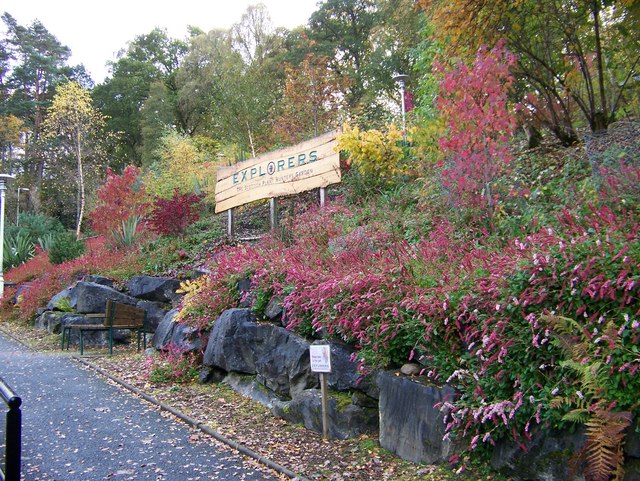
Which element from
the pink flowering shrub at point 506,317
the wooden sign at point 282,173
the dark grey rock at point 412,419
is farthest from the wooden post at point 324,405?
the wooden sign at point 282,173

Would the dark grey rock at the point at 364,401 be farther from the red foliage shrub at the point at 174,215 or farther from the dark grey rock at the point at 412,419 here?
the red foliage shrub at the point at 174,215

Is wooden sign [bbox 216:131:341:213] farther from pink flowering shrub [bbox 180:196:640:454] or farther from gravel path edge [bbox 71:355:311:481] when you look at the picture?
gravel path edge [bbox 71:355:311:481]

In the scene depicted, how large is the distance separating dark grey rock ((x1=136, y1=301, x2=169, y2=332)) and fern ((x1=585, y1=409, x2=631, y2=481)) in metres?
9.01

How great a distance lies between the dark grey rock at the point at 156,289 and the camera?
10867mm

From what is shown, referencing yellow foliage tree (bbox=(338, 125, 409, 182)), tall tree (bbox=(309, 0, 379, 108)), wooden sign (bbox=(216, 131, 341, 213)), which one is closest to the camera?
yellow foliage tree (bbox=(338, 125, 409, 182))

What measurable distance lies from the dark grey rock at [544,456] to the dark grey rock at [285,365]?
2.27m

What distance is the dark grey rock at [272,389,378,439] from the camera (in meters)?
4.56

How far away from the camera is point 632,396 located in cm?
285

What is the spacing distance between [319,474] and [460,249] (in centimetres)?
238

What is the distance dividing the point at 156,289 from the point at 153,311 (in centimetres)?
47

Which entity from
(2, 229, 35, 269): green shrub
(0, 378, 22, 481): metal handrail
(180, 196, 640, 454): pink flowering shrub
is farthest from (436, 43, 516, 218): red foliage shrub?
(2, 229, 35, 269): green shrub

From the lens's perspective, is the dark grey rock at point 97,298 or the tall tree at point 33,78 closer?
the dark grey rock at point 97,298

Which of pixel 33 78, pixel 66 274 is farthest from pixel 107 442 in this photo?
pixel 33 78

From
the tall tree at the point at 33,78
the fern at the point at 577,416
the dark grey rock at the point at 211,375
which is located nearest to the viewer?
the fern at the point at 577,416
